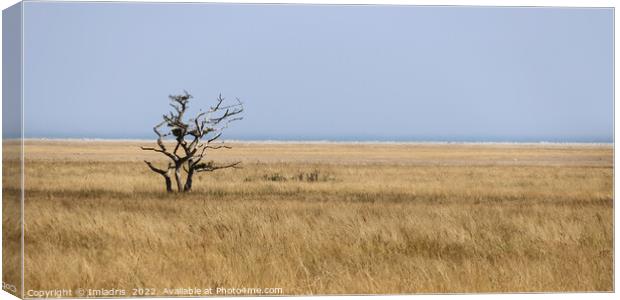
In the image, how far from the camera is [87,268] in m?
12.8

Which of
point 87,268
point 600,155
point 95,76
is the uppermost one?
point 95,76

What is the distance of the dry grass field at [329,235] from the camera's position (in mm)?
12898

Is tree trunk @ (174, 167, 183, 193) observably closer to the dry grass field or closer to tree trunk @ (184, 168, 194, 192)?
tree trunk @ (184, 168, 194, 192)

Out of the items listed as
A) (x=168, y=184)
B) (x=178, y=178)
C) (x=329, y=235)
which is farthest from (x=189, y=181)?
(x=329, y=235)

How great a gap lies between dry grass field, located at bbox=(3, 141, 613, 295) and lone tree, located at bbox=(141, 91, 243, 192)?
10.4 inches

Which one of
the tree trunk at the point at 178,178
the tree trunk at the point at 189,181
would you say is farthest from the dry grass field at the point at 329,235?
the tree trunk at the point at 178,178

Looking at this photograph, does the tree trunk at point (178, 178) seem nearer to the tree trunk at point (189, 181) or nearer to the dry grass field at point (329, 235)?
the tree trunk at point (189, 181)

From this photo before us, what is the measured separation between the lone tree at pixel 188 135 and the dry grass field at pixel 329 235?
265mm

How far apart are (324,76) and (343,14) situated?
2.52ft

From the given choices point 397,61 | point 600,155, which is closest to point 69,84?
point 397,61

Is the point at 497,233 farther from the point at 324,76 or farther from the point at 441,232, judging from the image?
the point at 324,76

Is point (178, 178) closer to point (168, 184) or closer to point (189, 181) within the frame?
point (168, 184)

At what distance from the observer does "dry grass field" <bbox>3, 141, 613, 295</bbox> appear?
12.9 meters

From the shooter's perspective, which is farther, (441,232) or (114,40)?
(441,232)
